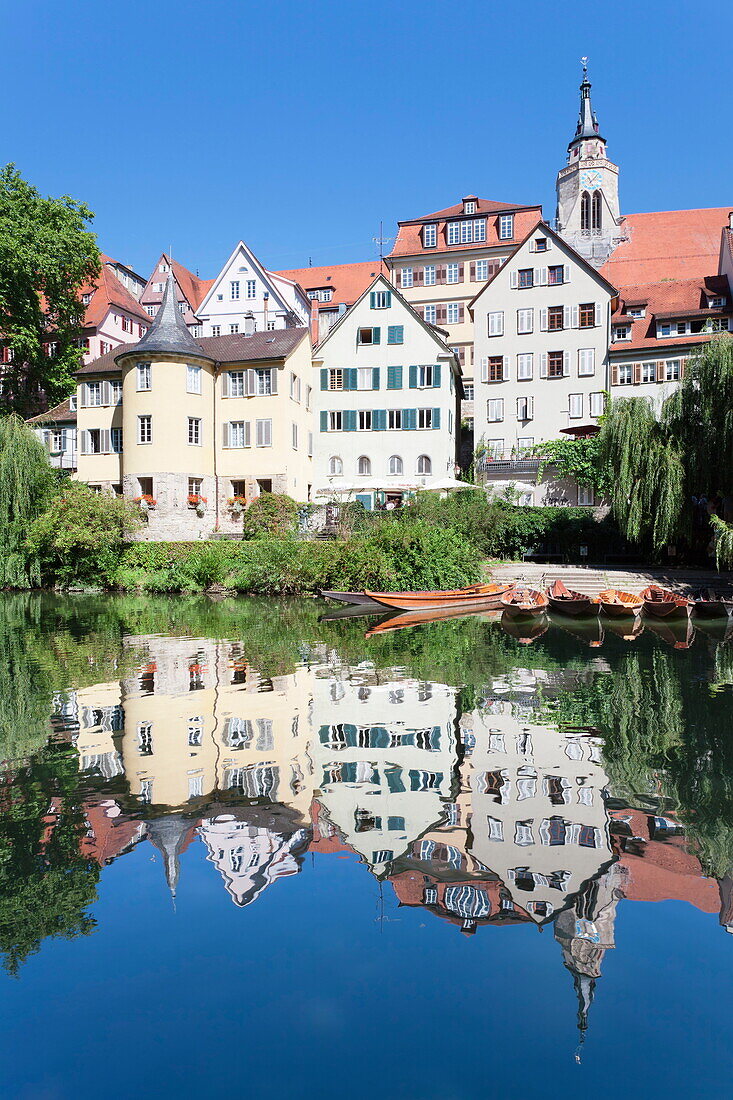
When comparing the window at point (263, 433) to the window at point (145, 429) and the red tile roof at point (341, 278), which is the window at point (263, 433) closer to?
the window at point (145, 429)

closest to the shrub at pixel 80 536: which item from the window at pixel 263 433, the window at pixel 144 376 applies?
the window at pixel 144 376

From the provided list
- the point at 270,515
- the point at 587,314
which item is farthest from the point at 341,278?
the point at 270,515

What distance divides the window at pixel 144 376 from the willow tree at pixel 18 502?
715 centimetres

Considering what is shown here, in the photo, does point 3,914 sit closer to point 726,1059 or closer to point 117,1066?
point 117,1066

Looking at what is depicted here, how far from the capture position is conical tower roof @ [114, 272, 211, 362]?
41906 mm

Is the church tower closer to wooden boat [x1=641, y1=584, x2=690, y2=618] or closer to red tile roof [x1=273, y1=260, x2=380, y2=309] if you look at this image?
red tile roof [x1=273, y1=260, x2=380, y2=309]

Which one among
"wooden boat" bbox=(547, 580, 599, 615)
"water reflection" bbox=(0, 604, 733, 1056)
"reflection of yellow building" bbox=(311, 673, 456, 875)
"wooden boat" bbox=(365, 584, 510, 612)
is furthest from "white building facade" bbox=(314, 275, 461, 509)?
"reflection of yellow building" bbox=(311, 673, 456, 875)

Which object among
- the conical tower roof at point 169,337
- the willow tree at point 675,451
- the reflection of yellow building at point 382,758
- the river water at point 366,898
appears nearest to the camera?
the river water at point 366,898

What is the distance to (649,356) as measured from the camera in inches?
1731

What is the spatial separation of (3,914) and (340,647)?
44.9ft

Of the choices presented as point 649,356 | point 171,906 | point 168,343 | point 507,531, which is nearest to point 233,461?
point 168,343

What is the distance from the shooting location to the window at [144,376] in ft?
139

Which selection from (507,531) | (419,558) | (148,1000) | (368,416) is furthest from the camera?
(368,416)

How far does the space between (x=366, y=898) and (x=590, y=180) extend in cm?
6597
